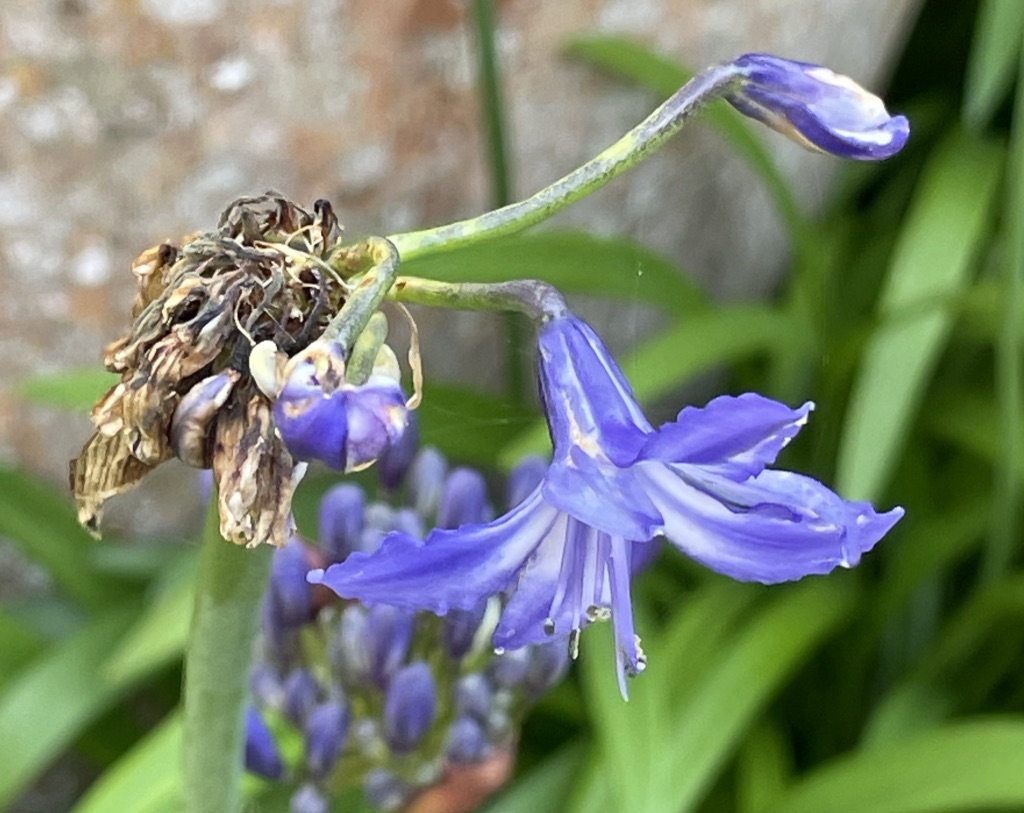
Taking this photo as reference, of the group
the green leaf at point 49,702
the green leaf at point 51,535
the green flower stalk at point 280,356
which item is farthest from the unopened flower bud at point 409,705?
the green leaf at point 51,535

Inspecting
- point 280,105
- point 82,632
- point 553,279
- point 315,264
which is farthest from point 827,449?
point 315,264

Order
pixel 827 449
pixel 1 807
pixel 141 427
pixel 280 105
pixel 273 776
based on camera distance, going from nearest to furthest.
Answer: pixel 141 427 → pixel 273 776 → pixel 1 807 → pixel 280 105 → pixel 827 449

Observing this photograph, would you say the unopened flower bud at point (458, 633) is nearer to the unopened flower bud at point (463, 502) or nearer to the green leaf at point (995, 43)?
the unopened flower bud at point (463, 502)

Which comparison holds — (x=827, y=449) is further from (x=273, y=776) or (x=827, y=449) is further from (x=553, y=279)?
(x=273, y=776)

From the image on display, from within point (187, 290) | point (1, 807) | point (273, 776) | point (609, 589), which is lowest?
point (1, 807)

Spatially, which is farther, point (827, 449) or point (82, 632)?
point (827, 449)

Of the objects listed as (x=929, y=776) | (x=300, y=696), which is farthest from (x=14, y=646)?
(x=929, y=776)

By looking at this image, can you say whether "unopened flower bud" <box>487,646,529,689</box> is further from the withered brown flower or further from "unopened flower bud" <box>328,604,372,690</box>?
the withered brown flower
